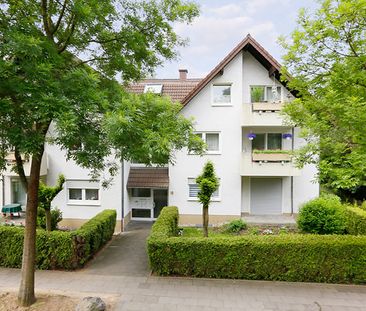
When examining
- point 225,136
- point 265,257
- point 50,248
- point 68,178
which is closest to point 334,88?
point 265,257

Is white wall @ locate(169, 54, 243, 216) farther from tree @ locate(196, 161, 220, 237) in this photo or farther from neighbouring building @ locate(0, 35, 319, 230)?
tree @ locate(196, 161, 220, 237)

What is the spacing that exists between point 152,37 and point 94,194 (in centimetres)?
1124

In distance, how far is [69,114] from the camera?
15.0ft

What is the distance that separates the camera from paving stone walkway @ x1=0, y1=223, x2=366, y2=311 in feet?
22.8

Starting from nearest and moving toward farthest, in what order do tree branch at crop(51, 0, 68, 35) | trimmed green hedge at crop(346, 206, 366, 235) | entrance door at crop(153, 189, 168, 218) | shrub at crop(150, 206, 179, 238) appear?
tree branch at crop(51, 0, 68, 35), shrub at crop(150, 206, 179, 238), trimmed green hedge at crop(346, 206, 366, 235), entrance door at crop(153, 189, 168, 218)

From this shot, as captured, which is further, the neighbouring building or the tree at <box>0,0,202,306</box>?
the neighbouring building

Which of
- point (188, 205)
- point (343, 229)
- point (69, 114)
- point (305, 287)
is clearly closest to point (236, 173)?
point (188, 205)

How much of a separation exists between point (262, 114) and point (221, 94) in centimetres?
257

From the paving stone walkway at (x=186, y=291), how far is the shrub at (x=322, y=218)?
4.40m

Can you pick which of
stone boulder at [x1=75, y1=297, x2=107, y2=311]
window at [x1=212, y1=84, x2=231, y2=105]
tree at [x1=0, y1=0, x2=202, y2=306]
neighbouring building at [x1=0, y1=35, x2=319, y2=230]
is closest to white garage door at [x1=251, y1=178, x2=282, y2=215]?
neighbouring building at [x1=0, y1=35, x2=319, y2=230]

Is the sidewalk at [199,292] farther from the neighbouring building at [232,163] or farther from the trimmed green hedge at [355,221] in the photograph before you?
the neighbouring building at [232,163]

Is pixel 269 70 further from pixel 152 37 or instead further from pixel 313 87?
pixel 152 37

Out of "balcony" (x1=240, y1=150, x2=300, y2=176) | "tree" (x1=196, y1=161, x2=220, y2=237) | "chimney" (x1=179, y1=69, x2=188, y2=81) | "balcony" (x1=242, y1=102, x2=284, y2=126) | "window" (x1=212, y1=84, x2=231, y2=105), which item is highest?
"chimney" (x1=179, y1=69, x2=188, y2=81)

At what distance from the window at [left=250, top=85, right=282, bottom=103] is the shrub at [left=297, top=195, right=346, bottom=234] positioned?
6.37m
